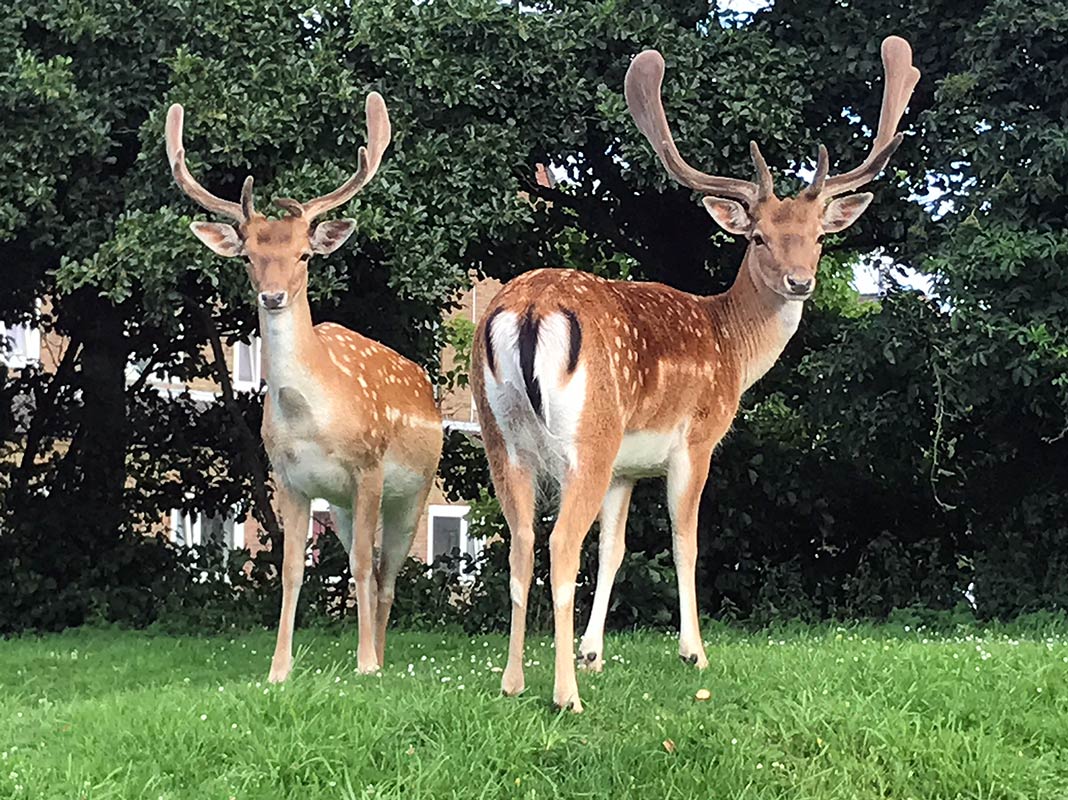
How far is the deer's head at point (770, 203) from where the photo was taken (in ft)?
20.7

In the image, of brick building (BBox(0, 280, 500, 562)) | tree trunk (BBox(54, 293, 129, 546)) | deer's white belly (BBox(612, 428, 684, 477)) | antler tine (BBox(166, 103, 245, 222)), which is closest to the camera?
deer's white belly (BBox(612, 428, 684, 477))

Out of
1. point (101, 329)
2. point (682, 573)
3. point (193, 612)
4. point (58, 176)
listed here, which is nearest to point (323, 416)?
point (682, 573)

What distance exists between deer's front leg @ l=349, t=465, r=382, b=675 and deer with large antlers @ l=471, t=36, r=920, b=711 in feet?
3.75

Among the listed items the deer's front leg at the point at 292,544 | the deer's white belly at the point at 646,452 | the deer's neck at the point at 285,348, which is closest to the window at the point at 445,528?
the deer's front leg at the point at 292,544

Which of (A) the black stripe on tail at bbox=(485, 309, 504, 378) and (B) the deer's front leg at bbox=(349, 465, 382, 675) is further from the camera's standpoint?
(B) the deer's front leg at bbox=(349, 465, 382, 675)

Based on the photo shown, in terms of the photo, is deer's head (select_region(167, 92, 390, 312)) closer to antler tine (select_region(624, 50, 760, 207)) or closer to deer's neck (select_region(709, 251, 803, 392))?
antler tine (select_region(624, 50, 760, 207))

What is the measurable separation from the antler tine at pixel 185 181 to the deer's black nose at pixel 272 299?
455 mm

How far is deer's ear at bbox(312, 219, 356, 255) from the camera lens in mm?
6617

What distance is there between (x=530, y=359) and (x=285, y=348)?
1.66 m

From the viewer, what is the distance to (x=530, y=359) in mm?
5105

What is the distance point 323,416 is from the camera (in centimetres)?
643

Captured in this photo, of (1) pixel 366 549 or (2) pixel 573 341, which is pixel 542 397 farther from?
(1) pixel 366 549

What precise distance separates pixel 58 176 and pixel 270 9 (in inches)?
71.0

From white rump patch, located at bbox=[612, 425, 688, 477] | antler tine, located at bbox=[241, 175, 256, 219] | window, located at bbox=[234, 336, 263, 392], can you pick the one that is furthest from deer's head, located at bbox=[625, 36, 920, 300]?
window, located at bbox=[234, 336, 263, 392]
